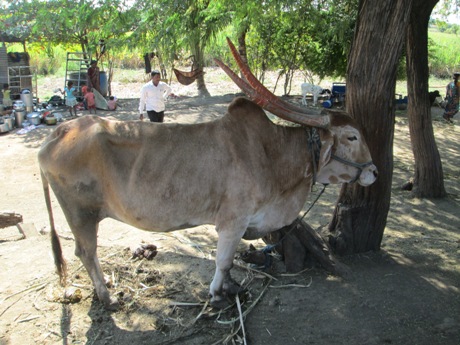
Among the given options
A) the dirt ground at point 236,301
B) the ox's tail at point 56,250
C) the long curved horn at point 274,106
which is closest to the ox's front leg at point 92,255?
the dirt ground at point 236,301

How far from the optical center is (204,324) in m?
3.98

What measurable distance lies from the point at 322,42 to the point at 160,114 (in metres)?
9.97

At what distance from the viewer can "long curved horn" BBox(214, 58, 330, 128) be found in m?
3.91

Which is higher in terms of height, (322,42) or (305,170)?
(322,42)

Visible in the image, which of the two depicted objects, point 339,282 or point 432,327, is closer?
point 432,327

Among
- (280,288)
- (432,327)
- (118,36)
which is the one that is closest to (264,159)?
(280,288)

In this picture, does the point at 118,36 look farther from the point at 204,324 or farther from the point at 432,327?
the point at 432,327

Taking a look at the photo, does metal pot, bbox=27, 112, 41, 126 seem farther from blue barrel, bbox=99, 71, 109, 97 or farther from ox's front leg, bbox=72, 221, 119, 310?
ox's front leg, bbox=72, 221, 119, 310

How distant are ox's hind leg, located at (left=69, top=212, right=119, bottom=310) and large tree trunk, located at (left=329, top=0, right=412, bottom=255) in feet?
8.12

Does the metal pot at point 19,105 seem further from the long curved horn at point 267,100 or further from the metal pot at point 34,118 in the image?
the long curved horn at point 267,100

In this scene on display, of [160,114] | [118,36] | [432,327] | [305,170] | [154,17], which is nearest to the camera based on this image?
[432,327]

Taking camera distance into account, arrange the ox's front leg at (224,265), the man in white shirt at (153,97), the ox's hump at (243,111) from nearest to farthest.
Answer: the ox's front leg at (224,265), the ox's hump at (243,111), the man in white shirt at (153,97)

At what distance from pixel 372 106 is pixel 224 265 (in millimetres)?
2186

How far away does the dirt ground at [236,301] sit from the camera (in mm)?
3826
